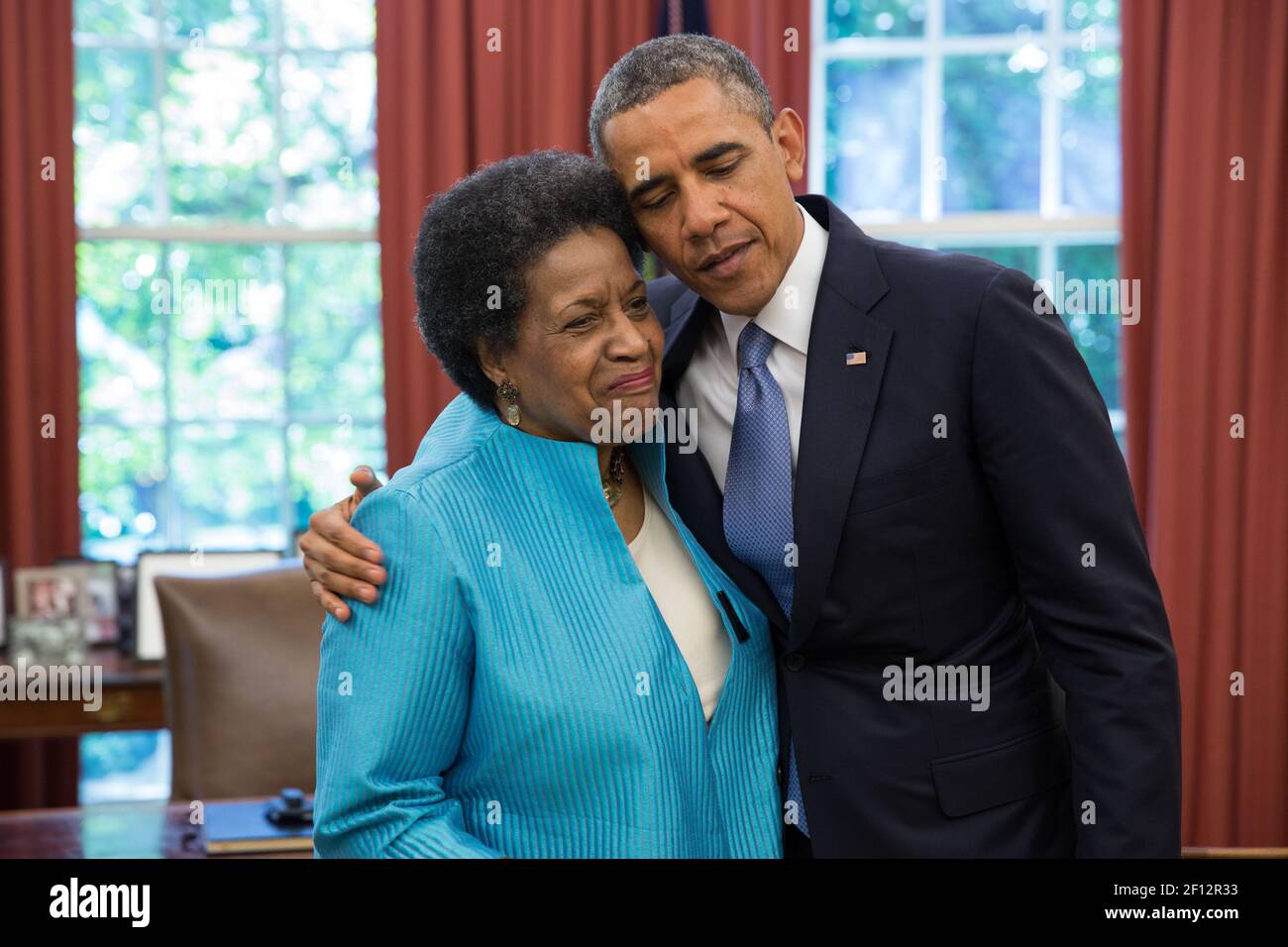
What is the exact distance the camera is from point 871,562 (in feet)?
4.75

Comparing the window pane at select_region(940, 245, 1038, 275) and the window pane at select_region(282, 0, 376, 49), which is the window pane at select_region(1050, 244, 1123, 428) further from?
the window pane at select_region(282, 0, 376, 49)

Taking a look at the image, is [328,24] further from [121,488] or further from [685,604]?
[685,604]

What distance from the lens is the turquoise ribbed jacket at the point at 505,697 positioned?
1.23 meters

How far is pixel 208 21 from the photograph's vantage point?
4086 millimetres

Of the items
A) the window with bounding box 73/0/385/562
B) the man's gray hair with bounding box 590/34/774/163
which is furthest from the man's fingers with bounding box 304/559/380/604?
the window with bounding box 73/0/385/562

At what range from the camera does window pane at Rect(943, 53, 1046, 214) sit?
4305 mm

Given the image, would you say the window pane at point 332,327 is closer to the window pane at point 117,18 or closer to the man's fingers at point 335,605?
the window pane at point 117,18

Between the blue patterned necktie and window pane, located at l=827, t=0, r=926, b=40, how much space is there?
314 cm

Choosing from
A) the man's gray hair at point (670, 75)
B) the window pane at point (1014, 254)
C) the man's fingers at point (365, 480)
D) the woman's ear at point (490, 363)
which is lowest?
the man's fingers at point (365, 480)

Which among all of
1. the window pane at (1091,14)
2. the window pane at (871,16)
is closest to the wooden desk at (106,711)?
the window pane at (871,16)

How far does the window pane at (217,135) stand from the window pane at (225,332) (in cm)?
15

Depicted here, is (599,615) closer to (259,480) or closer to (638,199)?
(638,199)

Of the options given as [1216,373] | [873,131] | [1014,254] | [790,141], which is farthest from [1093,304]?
[790,141]
